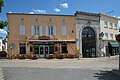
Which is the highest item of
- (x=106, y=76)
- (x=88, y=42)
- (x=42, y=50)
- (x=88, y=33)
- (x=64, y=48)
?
(x=88, y=33)

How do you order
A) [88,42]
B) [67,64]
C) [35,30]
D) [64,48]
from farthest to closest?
[88,42], [64,48], [35,30], [67,64]

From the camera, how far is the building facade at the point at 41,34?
39.2 m

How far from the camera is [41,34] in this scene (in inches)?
1599

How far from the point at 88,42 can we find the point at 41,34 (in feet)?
29.8

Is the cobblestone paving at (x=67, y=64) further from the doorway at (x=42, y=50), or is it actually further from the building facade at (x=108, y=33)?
the building facade at (x=108, y=33)

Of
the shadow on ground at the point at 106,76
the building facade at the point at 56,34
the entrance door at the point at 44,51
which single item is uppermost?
the building facade at the point at 56,34

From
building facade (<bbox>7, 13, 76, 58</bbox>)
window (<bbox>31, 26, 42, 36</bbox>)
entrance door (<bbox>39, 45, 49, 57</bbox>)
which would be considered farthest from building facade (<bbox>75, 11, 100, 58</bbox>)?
window (<bbox>31, 26, 42, 36</bbox>)

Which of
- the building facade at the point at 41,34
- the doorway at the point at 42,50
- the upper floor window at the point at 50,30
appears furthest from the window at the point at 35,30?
the doorway at the point at 42,50

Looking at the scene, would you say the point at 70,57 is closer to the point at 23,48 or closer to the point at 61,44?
the point at 61,44

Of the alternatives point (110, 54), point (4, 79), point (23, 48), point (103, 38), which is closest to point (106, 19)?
point (103, 38)

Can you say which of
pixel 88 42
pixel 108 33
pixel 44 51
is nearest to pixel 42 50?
pixel 44 51

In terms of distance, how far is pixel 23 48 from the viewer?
3972 cm

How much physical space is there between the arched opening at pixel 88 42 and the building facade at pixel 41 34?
262 centimetres

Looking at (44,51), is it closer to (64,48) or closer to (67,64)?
(64,48)
